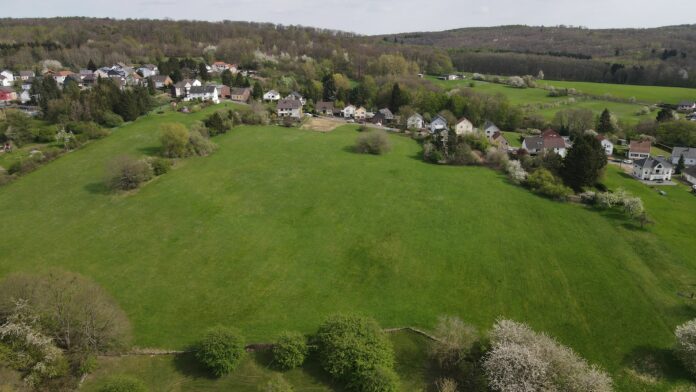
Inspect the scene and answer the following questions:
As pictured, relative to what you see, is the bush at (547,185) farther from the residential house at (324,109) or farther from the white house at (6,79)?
the white house at (6,79)

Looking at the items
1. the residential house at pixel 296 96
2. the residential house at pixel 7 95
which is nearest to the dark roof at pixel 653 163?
the residential house at pixel 296 96

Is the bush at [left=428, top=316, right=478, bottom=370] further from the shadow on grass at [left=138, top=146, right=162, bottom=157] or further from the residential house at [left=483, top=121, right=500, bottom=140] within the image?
the residential house at [left=483, top=121, right=500, bottom=140]

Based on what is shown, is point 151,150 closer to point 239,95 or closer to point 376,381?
point 239,95

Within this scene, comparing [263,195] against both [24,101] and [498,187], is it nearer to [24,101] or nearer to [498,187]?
[498,187]

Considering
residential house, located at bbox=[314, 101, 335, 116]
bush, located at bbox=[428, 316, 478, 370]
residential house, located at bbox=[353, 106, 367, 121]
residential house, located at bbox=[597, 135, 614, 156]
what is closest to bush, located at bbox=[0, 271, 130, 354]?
bush, located at bbox=[428, 316, 478, 370]

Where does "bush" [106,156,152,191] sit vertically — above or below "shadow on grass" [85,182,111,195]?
above

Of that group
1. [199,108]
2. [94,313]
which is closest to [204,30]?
[199,108]

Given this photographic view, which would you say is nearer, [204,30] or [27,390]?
[27,390]
